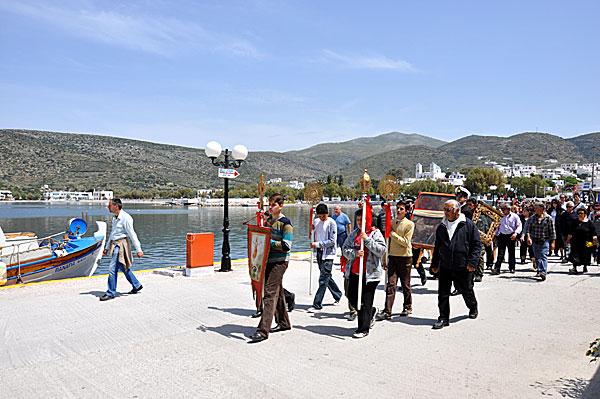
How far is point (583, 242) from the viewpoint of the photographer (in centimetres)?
1278

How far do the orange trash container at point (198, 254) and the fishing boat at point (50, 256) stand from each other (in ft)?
16.6

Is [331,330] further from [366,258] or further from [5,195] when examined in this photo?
[5,195]

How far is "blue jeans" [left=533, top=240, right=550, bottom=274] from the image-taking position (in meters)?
11.7

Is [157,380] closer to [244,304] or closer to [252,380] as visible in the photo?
[252,380]

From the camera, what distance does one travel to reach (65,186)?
153 metres

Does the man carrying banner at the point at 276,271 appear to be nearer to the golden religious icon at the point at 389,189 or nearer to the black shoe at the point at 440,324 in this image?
the black shoe at the point at 440,324

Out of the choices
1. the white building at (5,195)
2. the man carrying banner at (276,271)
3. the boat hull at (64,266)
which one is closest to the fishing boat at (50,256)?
the boat hull at (64,266)

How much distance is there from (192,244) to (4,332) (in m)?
5.12

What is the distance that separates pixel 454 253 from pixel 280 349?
3.10 metres

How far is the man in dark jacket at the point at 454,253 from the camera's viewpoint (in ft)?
23.7

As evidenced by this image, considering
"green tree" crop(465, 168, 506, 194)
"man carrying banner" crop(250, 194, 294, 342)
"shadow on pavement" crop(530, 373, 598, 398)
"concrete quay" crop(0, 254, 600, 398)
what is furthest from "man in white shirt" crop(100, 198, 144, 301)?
"green tree" crop(465, 168, 506, 194)

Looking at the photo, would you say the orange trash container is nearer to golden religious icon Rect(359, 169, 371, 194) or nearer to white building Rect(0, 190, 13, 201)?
golden religious icon Rect(359, 169, 371, 194)

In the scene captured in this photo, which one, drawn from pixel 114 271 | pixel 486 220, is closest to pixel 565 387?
pixel 114 271

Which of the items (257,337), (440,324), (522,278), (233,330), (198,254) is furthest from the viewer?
(522,278)
